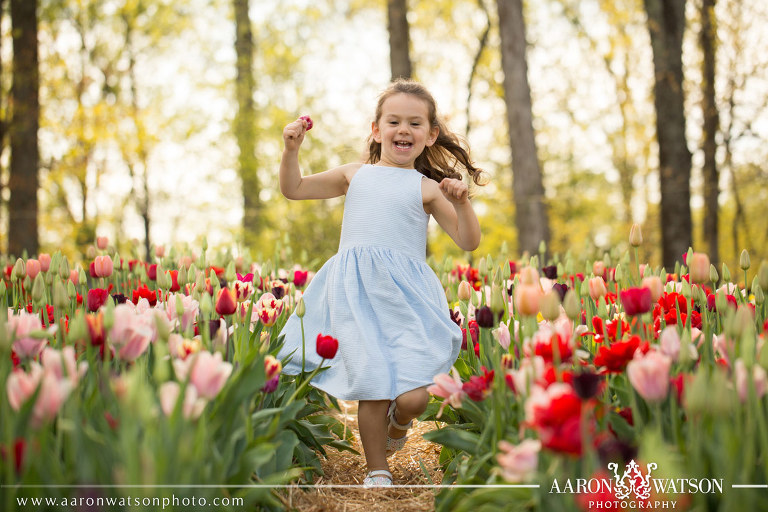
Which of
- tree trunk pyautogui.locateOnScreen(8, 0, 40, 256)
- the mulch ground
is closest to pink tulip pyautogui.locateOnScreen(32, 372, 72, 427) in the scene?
the mulch ground

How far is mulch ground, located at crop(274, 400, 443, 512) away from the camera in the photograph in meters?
1.95

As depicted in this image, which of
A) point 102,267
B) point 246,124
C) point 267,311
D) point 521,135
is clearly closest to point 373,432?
point 267,311

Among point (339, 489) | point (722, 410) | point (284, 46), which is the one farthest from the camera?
point (284, 46)

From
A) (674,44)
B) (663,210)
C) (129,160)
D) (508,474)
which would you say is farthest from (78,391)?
(129,160)

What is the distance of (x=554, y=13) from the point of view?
13.0 m

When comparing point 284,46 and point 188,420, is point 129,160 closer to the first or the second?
point 284,46

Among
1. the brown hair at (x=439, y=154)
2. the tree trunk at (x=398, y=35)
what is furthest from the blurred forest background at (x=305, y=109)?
the brown hair at (x=439, y=154)

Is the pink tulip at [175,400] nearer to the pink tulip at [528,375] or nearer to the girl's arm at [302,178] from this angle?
the pink tulip at [528,375]

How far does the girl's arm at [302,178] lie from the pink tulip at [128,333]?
1.14 m

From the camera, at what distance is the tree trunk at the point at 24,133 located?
24.2 ft

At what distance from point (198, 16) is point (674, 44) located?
32.3ft

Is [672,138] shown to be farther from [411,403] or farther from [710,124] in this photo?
[411,403]

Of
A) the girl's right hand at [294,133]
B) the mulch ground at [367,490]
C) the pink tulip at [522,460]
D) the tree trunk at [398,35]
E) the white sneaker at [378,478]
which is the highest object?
the tree trunk at [398,35]

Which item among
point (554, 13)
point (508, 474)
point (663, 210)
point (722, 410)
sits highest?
point (554, 13)
